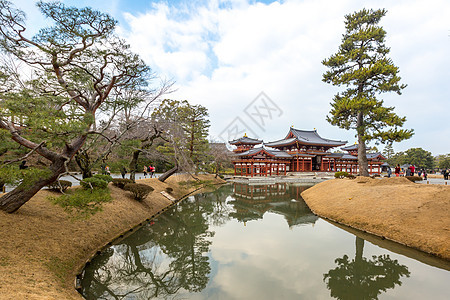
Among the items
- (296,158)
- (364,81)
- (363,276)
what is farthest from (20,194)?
(296,158)

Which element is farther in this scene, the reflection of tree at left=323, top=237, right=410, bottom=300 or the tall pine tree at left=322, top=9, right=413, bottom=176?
the tall pine tree at left=322, top=9, right=413, bottom=176

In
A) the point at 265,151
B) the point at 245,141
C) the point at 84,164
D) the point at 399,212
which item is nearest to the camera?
the point at 399,212

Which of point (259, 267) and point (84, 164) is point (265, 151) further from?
point (259, 267)

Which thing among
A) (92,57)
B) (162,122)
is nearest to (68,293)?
(92,57)

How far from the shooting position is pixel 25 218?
643cm

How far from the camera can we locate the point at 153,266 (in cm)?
647

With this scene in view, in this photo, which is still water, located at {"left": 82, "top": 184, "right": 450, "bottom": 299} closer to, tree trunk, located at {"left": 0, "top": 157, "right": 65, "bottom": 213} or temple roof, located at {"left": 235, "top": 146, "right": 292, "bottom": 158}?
tree trunk, located at {"left": 0, "top": 157, "right": 65, "bottom": 213}

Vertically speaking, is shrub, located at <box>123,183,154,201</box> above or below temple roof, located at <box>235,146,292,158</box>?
below

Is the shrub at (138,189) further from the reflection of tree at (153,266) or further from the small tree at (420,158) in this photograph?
the small tree at (420,158)

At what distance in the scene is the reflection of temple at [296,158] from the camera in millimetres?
33688

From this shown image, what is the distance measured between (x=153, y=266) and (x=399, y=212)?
987cm

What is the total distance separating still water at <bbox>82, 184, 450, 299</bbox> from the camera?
16.4 feet

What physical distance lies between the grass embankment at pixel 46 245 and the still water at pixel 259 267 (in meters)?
0.56

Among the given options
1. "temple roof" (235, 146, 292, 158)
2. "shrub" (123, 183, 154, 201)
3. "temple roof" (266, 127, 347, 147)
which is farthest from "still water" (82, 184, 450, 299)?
"temple roof" (266, 127, 347, 147)
